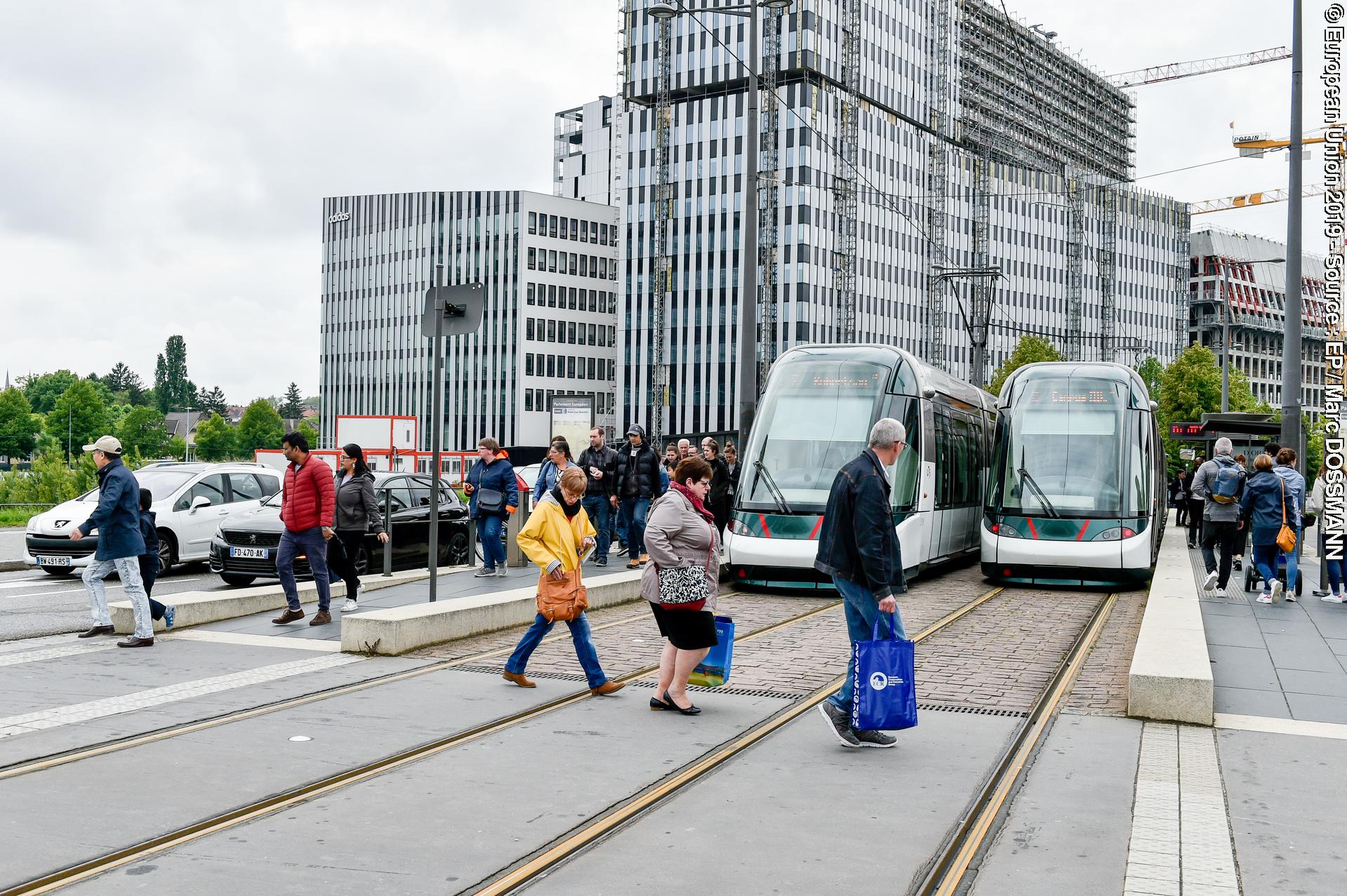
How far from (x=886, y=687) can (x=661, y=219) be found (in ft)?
310

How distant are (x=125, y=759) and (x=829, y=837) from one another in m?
3.53

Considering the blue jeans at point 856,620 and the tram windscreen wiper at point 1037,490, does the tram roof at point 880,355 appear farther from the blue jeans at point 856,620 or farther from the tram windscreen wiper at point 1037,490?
the blue jeans at point 856,620

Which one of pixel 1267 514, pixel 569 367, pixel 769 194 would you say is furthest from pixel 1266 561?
pixel 569 367

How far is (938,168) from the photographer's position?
105688mm

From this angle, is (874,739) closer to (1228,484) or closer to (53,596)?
(1228,484)

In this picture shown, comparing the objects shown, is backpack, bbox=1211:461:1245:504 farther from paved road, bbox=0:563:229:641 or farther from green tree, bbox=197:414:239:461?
green tree, bbox=197:414:239:461

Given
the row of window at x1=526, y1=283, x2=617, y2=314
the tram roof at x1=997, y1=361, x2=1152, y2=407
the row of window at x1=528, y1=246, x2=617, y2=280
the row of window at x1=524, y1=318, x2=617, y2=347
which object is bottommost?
the tram roof at x1=997, y1=361, x2=1152, y2=407

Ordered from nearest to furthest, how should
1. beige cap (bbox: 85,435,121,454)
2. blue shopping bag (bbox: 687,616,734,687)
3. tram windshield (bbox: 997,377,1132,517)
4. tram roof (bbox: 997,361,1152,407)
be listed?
blue shopping bag (bbox: 687,616,734,687), beige cap (bbox: 85,435,121,454), tram windshield (bbox: 997,377,1132,517), tram roof (bbox: 997,361,1152,407)

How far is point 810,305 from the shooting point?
3711 inches

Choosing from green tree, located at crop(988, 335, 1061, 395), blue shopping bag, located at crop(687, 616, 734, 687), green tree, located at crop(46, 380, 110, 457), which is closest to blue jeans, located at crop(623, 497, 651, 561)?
blue shopping bag, located at crop(687, 616, 734, 687)

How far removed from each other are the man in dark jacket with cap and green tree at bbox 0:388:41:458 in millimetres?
114728

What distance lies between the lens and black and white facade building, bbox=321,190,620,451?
103 metres

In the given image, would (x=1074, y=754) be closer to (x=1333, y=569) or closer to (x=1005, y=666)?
(x=1005, y=666)

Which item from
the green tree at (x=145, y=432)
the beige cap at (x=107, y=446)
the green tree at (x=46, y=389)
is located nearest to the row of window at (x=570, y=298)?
the green tree at (x=145, y=432)
